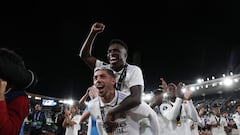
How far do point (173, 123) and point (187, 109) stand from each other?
3.04 feet

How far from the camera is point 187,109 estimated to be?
691 cm

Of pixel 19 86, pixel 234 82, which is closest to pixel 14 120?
pixel 19 86

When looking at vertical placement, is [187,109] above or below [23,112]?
above

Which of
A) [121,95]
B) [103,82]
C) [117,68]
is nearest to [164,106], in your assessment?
[117,68]

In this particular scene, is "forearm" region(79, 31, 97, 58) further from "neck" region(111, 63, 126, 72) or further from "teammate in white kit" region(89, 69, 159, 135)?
"teammate in white kit" region(89, 69, 159, 135)

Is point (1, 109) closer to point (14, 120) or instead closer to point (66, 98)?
point (14, 120)

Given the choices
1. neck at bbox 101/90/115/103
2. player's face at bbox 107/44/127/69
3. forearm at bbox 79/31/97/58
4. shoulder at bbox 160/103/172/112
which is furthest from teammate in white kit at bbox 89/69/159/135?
shoulder at bbox 160/103/172/112

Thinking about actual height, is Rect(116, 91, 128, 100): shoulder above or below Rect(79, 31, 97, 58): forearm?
below

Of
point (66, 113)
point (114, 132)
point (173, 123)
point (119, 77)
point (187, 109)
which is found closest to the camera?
point (114, 132)

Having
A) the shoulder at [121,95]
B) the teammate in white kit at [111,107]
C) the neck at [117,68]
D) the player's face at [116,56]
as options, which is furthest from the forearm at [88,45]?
the shoulder at [121,95]

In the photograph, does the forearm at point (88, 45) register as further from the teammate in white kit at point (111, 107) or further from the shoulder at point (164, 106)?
the shoulder at point (164, 106)

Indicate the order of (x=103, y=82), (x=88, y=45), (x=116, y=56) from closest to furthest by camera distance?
(x=103, y=82)
(x=116, y=56)
(x=88, y=45)

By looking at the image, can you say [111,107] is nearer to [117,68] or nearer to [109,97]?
[109,97]

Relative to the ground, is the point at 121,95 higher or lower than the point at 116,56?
lower
